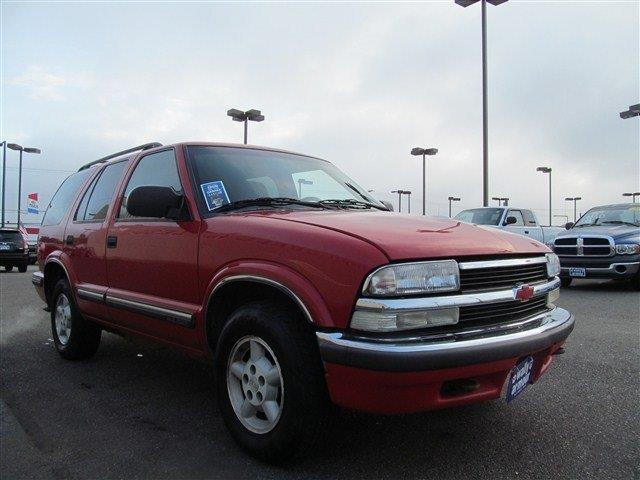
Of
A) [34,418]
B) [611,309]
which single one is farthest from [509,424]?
[611,309]

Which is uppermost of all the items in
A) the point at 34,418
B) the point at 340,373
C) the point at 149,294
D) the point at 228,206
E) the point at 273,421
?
the point at 228,206

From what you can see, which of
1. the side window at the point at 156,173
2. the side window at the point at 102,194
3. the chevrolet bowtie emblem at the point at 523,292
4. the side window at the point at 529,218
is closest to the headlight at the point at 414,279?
the chevrolet bowtie emblem at the point at 523,292

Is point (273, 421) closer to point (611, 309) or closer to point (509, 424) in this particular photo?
point (509, 424)

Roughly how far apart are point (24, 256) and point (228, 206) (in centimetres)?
1647

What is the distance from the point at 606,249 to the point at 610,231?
1.41ft

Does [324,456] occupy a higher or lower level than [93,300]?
lower

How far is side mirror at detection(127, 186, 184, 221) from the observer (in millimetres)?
3141

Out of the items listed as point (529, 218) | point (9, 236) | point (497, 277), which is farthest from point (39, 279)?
point (9, 236)

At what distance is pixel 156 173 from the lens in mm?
3818

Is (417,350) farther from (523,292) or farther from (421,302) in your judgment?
(523,292)

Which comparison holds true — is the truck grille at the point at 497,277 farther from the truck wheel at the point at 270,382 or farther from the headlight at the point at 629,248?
the headlight at the point at 629,248

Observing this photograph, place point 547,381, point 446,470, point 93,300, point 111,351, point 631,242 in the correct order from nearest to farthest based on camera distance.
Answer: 1. point 446,470
2. point 547,381
3. point 93,300
4. point 111,351
5. point 631,242

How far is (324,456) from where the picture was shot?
2697 mm

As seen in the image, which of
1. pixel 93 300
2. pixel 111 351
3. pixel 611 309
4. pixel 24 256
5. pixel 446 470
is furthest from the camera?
pixel 24 256
